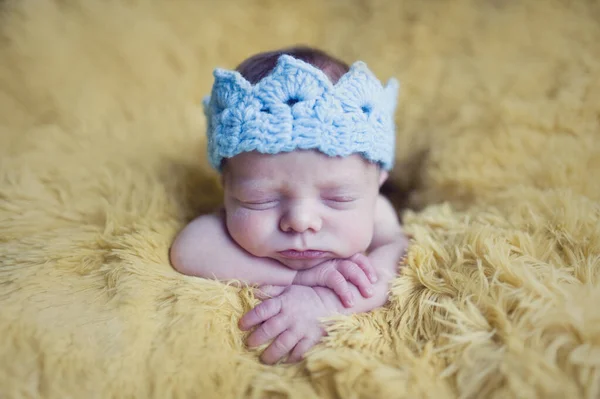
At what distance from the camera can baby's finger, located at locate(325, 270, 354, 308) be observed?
0.89 metres

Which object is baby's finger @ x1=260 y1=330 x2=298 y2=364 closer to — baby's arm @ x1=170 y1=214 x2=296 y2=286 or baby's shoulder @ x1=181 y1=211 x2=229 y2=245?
baby's arm @ x1=170 y1=214 x2=296 y2=286

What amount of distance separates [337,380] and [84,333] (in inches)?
16.1

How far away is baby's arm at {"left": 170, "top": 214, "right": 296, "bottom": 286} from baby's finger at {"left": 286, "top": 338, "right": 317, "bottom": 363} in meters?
0.17

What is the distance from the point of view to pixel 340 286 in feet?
2.96

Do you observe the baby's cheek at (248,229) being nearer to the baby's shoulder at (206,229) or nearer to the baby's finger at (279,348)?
the baby's shoulder at (206,229)

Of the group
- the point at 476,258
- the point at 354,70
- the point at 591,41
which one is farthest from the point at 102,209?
the point at 591,41

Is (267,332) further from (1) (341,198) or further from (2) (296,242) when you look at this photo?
(1) (341,198)

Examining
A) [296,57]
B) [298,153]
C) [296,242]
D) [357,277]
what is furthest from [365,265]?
[296,57]

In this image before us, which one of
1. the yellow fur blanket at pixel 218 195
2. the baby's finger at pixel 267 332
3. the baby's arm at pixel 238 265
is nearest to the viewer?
the yellow fur blanket at pixel 218 195

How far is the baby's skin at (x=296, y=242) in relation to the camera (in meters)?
0.89

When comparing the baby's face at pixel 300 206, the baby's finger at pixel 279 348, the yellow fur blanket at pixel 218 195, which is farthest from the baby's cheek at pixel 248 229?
the baby's finger at pixel 279 348

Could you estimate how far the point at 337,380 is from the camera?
0.72 meters

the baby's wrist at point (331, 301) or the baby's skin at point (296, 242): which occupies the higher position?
the baby's skin at point (296, 242)

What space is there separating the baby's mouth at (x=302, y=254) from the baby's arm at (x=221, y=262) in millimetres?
40
